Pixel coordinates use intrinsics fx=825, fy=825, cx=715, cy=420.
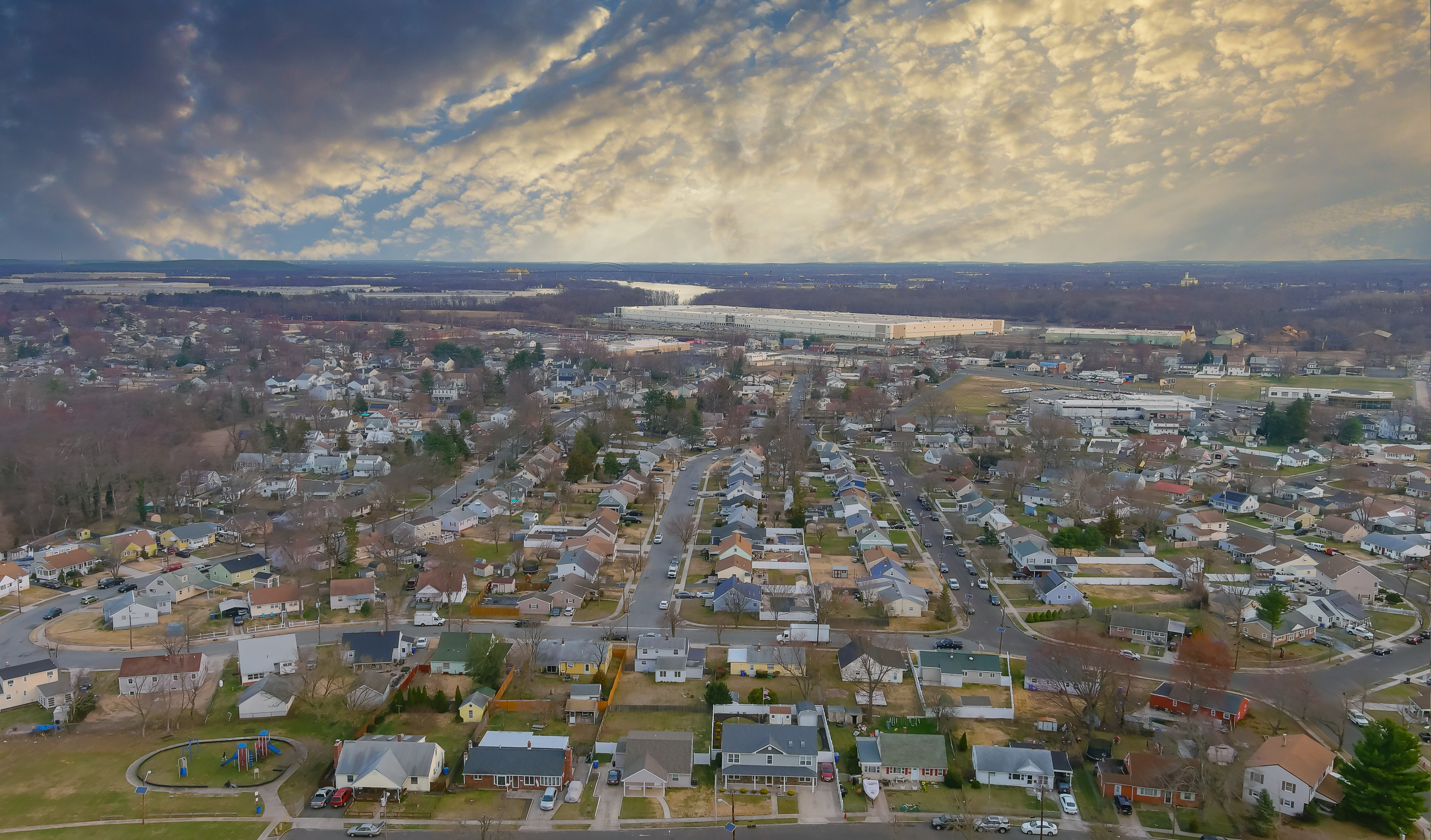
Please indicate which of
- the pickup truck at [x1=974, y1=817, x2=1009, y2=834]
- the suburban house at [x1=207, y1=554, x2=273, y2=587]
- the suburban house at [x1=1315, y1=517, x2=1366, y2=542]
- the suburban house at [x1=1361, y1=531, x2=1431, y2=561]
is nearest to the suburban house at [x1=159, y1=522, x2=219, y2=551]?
the suburban house at [x1=207, y1=554, x2=273, y2=587]

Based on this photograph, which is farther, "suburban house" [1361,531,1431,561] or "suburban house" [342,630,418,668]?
"suburban house" [1361,531,1431,561]

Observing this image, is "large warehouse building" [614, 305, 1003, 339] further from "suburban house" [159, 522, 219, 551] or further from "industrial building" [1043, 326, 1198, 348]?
"suburban house" [159, 522, 219, 551]

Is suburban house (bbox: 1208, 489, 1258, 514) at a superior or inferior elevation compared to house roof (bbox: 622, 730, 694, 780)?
superior

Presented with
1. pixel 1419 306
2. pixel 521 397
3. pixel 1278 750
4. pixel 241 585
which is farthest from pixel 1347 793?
pixel 1419 306

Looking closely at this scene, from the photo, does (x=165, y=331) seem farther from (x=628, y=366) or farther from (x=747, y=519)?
(x=747, y=519)

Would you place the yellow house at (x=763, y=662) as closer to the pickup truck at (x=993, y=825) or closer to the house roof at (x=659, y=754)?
the house roof at (x=659, y=754)

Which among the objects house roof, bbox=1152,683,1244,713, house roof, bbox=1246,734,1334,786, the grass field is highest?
the grass field
